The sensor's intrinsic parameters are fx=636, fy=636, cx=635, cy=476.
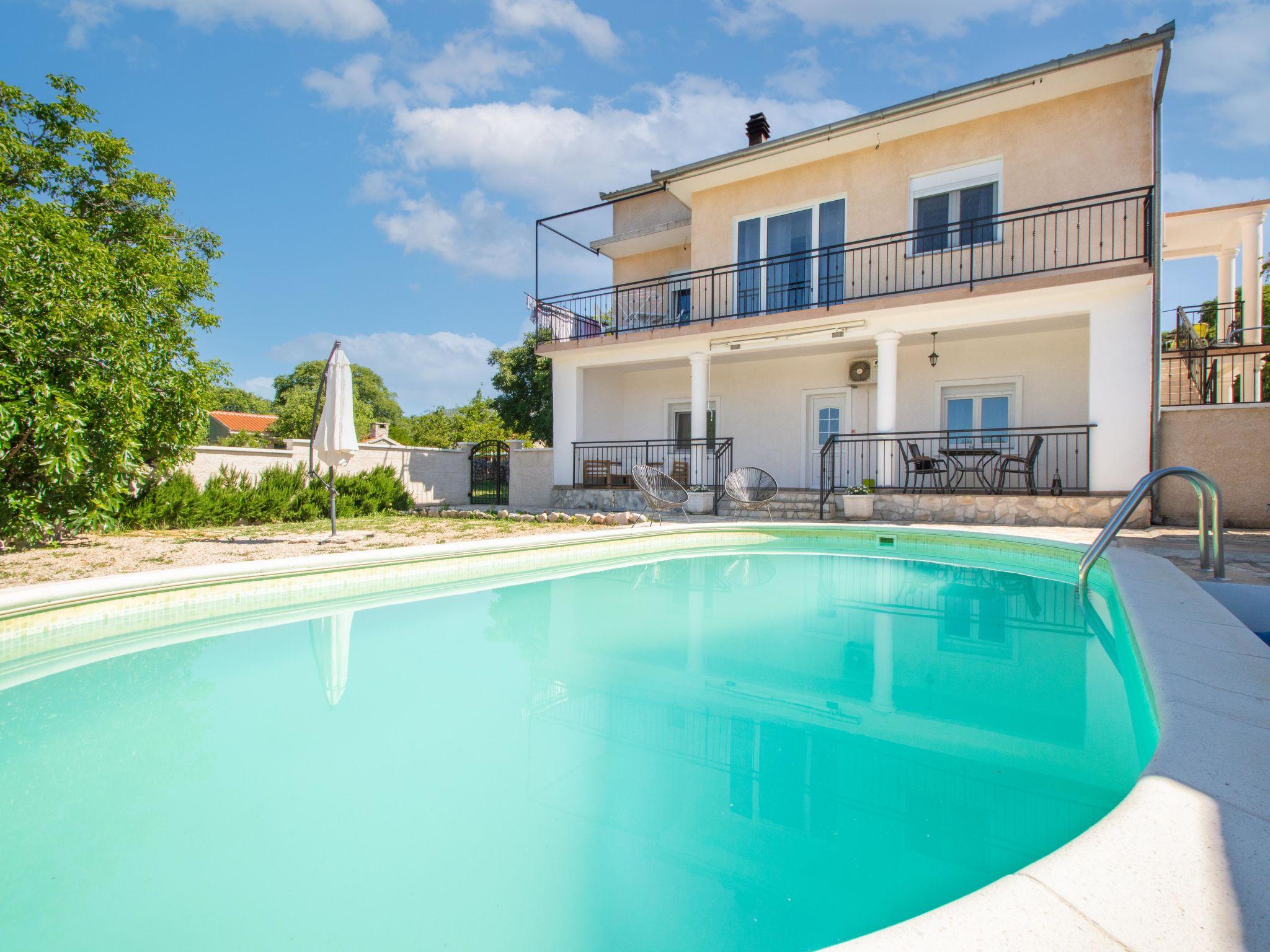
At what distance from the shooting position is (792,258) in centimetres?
1195

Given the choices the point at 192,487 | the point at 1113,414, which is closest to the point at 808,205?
the point at 1113,414

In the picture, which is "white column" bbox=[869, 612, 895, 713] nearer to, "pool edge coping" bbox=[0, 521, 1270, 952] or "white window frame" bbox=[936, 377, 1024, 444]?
"pool edge coping" bbox=[0, 521, 1270, 952]

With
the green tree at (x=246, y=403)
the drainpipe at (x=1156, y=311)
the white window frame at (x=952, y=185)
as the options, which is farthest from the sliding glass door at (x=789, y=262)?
the green tree at (x=246, y=403)

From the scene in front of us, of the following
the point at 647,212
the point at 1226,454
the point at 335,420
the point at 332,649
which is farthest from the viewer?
the point at 647,212

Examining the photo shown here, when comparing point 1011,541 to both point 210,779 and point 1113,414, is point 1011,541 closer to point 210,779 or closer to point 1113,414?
point 1113,414

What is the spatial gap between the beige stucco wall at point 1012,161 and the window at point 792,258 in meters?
0.26

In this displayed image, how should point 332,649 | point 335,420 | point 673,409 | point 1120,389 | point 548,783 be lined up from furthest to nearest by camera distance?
point 673,409 < point 1120,389 < point 335,420 < point 332,649 < point 548,783

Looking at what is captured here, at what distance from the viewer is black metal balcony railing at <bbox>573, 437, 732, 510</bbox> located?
39.7 feet

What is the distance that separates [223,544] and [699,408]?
322 inches

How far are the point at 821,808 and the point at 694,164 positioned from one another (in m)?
12.7

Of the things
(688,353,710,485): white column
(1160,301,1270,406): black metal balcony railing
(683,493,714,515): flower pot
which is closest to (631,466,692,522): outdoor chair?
(683,493,714,515): flower pot

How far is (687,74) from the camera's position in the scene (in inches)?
650

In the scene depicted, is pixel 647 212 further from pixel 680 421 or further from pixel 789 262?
pixel 680 421

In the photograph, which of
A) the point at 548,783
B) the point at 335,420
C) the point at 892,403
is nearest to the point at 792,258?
the point at 892,403
